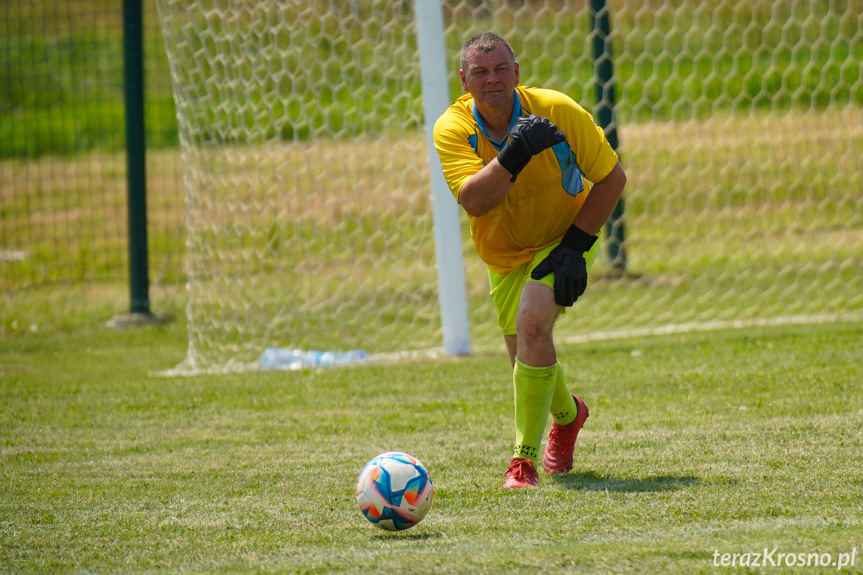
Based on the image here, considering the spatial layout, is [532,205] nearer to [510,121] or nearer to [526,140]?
[510,121]

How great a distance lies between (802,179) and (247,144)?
18.7 feet

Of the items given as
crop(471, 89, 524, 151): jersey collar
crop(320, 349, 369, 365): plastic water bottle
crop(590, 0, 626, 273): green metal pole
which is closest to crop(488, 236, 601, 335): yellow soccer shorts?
crop(471, 89, 524, 151): jersey collar

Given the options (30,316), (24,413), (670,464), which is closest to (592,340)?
(670,464)

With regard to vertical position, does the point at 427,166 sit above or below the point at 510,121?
below

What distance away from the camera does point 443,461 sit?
459cm

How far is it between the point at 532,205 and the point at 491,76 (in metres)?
0.57

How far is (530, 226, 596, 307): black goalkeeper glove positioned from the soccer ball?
3.23 ft

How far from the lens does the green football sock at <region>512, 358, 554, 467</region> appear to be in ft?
13.6

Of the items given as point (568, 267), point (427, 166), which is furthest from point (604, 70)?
point (568, 267)

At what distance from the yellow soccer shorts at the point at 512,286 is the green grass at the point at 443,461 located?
66 centimetres

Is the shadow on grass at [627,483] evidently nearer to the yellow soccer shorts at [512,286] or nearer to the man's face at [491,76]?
the yellow soccer shorts at [512,286]

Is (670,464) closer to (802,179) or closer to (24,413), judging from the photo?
(24,413)

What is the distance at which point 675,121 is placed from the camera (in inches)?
424

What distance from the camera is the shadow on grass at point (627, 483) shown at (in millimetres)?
3925
